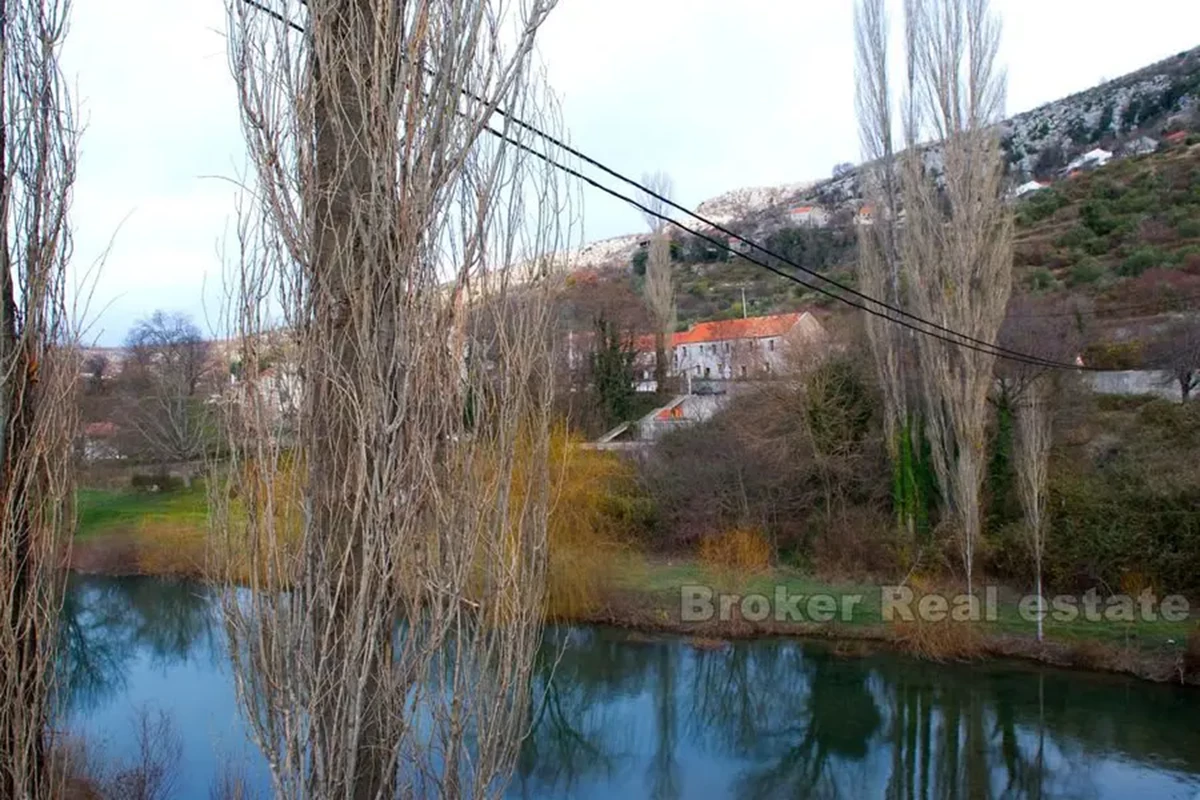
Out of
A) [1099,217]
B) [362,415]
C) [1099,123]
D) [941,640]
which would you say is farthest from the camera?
[1099,123]

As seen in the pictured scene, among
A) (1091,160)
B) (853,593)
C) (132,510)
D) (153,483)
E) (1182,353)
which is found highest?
(1091,160)

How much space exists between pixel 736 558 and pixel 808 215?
39287 mm

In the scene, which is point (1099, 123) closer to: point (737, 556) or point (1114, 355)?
point (1114, 355)

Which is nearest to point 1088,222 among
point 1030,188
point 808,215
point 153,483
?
point 1030,188

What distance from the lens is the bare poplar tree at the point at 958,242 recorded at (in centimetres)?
1196

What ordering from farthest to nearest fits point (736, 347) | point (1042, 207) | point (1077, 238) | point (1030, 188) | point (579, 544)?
point (1030, 188) → point (1042, 207) → point (1077, 238) → point (736, 347) → point (579, 544)

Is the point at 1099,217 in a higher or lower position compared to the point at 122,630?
higher

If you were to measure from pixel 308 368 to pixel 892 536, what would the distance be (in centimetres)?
1293

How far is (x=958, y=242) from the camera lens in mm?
11992

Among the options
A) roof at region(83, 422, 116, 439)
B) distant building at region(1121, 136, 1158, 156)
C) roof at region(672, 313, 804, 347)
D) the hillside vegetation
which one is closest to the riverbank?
roof at region(83, 422, 116, 439)

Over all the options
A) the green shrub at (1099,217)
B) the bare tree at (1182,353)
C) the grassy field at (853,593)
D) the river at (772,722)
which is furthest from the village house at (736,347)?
the green shrub at (1099,217)

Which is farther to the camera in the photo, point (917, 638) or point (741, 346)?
point (741, 346)

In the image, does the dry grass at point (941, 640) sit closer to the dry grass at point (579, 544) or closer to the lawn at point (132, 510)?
the dry grass at point (579, 544)

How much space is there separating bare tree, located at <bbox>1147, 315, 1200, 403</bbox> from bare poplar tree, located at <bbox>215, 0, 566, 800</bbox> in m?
15.7
